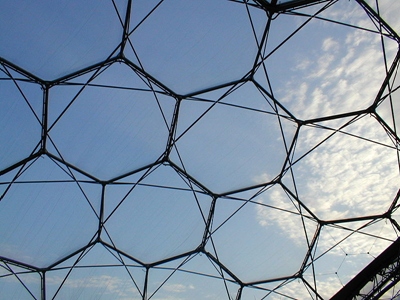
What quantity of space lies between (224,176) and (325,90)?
22.7 feet

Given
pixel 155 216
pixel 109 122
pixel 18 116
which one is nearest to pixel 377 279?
pixel 155 216

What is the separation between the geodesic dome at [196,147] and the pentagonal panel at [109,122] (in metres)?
0.07

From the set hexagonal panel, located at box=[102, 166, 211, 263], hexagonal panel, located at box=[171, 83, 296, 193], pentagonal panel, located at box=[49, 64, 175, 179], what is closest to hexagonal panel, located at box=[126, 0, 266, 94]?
pentagonal panel, located at box=[49, 64, 175, 179]

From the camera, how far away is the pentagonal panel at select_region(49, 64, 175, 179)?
56.9 feet

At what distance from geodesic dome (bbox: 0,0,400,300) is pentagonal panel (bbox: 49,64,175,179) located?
0.07 meters

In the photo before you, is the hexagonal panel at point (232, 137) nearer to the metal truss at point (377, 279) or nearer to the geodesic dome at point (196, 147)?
the geodesic dome at point (196, 147)

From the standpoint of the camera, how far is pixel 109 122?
18.2 m

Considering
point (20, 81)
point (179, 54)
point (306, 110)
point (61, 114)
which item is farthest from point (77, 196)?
point (306, 110)

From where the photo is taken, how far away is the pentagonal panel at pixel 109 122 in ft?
56.9

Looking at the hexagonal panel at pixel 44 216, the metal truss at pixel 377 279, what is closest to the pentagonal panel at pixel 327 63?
the metal truss at pixel 377 279

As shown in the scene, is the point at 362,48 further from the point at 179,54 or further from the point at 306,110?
the point at 179,54

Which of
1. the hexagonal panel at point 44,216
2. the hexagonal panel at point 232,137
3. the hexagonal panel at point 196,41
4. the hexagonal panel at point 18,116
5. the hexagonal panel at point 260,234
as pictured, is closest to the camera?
the hexagonal panel at point 196,41

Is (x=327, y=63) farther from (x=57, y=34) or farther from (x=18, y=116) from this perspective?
(x=18, y=116)

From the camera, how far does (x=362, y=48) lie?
654 inches
